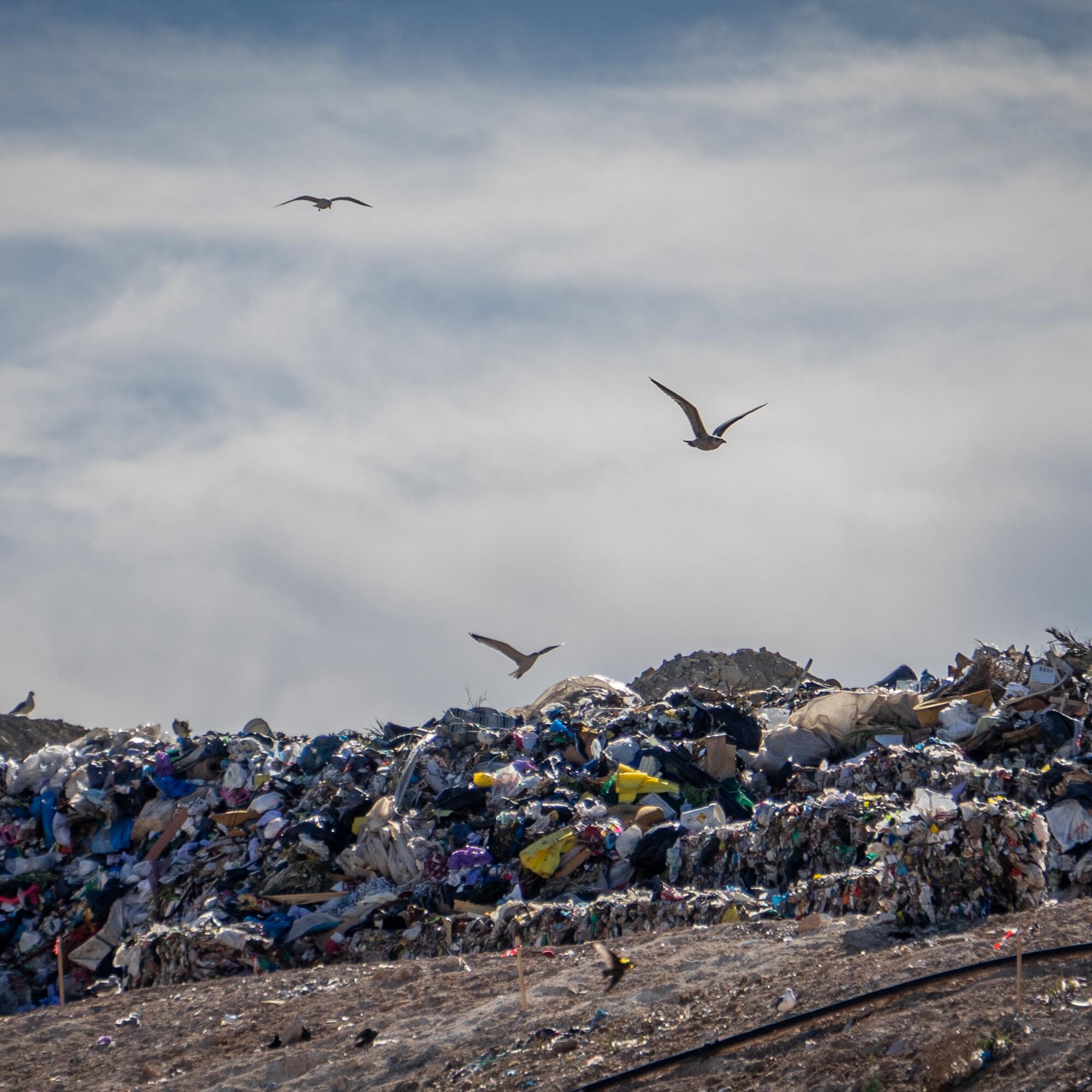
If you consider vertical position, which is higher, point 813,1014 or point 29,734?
point 29,734

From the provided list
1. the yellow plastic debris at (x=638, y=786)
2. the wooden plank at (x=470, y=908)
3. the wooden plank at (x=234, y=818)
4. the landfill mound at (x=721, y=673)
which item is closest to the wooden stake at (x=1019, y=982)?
the wooden plank at (x=470, y=908)

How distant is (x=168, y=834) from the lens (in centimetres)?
955

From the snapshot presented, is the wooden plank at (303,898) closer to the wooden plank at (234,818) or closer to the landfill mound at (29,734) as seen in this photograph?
the wooden plank at (234,818)

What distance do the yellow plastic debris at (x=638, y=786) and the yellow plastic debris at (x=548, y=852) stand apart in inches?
30.1

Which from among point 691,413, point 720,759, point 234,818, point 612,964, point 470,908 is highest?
point 691,413

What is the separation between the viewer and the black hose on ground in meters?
4.27

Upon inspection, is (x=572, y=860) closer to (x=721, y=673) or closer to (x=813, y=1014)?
(x=813, y=1014)

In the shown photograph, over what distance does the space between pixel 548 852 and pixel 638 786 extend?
1077mm

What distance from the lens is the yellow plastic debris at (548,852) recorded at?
7.86m

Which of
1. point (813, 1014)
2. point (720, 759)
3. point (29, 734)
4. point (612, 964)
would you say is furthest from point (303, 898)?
point (29, 734)

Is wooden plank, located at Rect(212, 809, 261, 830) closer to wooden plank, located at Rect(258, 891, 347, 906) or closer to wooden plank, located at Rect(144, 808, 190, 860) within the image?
wooden plank, located at Rect(144, 808, 190, 860)

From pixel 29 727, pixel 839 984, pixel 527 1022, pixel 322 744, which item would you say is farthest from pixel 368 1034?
pixel 29 727

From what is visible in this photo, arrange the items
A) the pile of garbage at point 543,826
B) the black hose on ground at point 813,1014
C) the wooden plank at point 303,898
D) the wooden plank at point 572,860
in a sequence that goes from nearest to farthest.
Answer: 1. the black hose on ground at point 813,1014
2. the pile of garbage at point 543,826
3. the wooden plank at point 572,860
4. the wooden plank at point 303,898

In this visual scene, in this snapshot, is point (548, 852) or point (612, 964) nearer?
point (612, 964)
